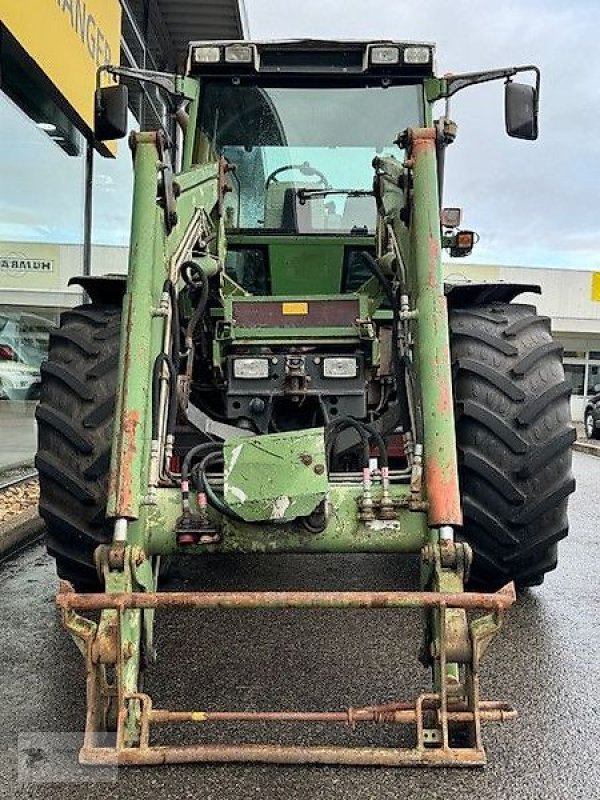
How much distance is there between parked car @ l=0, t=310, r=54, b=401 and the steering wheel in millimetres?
3208

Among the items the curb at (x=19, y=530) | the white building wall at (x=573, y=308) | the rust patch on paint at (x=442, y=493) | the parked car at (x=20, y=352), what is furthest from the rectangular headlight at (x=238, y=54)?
the white building wall at (x=573, y=308)

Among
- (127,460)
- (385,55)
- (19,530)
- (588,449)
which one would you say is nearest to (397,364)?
(127,460)

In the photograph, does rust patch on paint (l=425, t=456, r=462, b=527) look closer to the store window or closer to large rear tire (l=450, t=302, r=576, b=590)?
large rear tire (l=450, t=302, r=576, b=590)

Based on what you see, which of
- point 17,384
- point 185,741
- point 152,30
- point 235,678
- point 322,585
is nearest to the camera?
point 185,741

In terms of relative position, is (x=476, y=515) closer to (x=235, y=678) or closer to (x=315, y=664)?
(x=315, y=664)

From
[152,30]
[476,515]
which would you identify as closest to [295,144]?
[476,515]

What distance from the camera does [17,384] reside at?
7727 mm

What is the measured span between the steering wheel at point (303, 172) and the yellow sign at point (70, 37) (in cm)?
223

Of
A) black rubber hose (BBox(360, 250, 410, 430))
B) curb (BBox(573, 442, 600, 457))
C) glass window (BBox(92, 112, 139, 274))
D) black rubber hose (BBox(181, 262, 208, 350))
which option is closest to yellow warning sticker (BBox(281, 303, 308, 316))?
black rubber hose (BBox(360, 250, 410, 430))

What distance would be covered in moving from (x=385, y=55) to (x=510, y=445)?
224 centimetres

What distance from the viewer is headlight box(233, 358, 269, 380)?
395 cm

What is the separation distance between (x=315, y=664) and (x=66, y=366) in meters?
1.71

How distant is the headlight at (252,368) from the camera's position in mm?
3951

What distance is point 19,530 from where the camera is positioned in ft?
18.6
